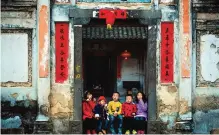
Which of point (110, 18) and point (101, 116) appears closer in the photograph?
point (101, 116)

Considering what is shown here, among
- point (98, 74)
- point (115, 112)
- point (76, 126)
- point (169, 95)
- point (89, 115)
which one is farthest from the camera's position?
point (98, 74)

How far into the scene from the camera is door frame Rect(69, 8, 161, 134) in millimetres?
15156

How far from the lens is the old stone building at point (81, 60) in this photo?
1505 cm

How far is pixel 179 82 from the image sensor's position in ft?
50.1

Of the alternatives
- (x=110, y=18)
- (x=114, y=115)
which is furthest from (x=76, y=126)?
(x=110, y=18)

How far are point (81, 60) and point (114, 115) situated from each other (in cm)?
206

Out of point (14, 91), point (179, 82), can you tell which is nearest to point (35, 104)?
point (14, 91)

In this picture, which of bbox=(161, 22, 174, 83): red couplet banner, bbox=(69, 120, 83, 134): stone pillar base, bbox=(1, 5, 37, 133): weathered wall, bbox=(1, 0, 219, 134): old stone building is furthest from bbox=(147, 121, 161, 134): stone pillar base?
bbox=(1, 5, 37, 133): weathered wall

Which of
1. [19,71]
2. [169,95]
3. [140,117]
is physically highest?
[19,71]

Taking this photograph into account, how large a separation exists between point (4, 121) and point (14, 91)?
39.3 inches

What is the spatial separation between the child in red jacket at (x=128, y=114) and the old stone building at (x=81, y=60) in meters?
0.62

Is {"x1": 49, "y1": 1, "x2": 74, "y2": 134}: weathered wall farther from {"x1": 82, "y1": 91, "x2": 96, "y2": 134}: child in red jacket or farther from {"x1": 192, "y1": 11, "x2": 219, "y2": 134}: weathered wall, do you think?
{"x1": 192, "y1": 11, "x2": 219, "y2": 134}: weathered wall

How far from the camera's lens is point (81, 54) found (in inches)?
601

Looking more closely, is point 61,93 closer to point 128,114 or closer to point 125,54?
point 128,114
